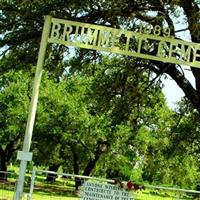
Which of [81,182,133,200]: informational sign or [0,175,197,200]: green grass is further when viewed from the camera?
[0,175,197,200]: green grass

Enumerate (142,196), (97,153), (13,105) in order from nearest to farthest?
1. (142,196)
2. (13,105)
3. (97,153)

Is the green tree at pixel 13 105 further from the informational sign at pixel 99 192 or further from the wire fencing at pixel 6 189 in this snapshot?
the informational sign at pixel 99 192

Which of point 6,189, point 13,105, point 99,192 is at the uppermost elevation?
point 13,105

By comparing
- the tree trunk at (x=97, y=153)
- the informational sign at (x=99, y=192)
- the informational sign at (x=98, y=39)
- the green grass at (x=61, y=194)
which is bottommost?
the green grass at (x=61, y=194)

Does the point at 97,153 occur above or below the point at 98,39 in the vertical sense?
below

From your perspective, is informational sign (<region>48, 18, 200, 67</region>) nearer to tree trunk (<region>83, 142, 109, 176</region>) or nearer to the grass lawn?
the grass lawn

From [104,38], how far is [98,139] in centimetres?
2617

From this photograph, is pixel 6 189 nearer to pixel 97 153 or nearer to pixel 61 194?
pixel 61 194

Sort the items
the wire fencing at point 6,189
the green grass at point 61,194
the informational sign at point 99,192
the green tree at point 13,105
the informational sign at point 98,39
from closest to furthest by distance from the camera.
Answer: the informational sign at point 98,39 → the informational sign at point 99,192 → the green grass at point 61,194 → the wire fencing at point 6,189 → the green tree at point 13,105

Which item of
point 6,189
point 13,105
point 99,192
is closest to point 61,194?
point 6,189

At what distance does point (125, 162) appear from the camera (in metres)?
36.2

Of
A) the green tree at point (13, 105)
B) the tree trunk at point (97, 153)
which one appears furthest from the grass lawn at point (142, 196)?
the tree trunk at point (97, 153)

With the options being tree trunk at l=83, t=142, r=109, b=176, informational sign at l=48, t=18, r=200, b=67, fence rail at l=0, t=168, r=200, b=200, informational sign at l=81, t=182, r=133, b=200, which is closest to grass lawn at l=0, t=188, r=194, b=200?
fence rail at l=0, t=168, r=200, b=200

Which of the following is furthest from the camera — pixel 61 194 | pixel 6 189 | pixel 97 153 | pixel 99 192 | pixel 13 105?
pixel 97 153
